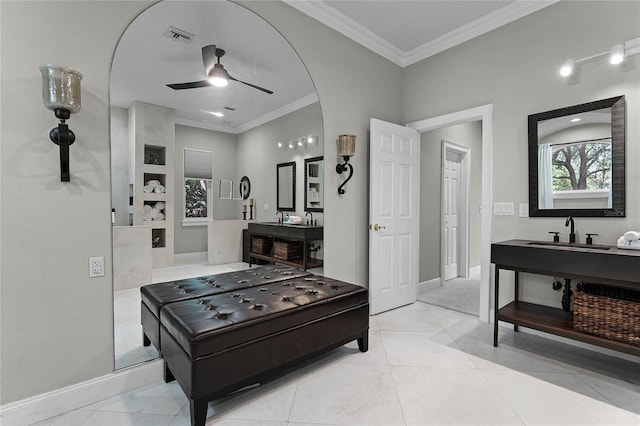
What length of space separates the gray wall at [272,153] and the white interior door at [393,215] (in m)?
0.67

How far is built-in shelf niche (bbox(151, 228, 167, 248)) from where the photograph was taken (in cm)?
218

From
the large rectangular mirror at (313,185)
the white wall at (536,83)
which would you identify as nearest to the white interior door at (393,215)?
the large rectangular mirror at (313,185)

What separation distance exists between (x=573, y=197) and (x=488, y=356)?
5.10ft

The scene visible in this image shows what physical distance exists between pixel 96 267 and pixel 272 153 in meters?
1.66

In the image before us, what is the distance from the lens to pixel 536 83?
112 inches

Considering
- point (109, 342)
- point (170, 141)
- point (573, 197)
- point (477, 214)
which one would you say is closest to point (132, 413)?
point (109, 342)

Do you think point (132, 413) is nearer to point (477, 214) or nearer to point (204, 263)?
point (204, 263)

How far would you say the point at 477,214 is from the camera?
558 cm

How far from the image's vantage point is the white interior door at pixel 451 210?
4.91 metres

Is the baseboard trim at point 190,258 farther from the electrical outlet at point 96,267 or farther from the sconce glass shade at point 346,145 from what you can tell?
the sconce glass shade at point 346,145

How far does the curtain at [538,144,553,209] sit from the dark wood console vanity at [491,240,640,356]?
0.38 m

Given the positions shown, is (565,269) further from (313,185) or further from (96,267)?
(96,267)

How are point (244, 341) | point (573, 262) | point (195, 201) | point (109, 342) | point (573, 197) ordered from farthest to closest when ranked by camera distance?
point (573, 197), point (195, 201), point (573, 262), point (109, 342), point (244, 341)

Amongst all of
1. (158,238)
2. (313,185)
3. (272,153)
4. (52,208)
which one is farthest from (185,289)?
(313,185)
